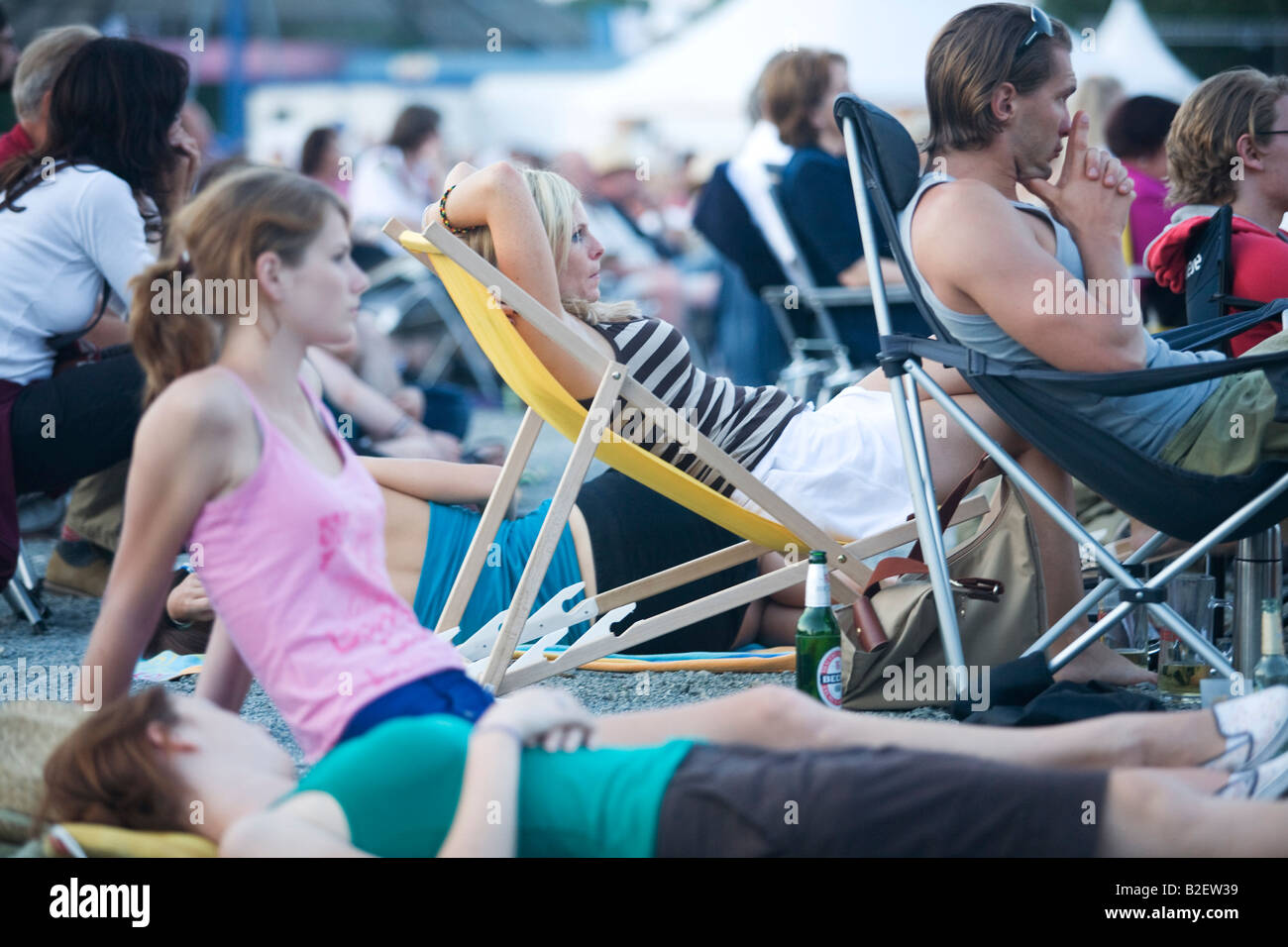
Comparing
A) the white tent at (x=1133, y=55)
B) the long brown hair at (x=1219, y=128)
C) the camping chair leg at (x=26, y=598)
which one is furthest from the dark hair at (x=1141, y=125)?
the white tent at (x=1133, y=55)

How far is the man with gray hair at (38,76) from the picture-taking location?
420cm

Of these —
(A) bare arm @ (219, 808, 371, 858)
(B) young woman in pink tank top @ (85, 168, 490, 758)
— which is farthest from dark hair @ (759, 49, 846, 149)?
(A) bare arm @ (219, 808, 371, 858)

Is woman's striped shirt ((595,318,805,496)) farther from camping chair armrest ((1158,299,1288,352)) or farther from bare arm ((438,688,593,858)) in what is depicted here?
bare arm ((438,688,593,858))

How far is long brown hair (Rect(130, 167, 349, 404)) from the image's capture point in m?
2.01

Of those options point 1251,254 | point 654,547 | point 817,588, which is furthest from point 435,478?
point 1251,254

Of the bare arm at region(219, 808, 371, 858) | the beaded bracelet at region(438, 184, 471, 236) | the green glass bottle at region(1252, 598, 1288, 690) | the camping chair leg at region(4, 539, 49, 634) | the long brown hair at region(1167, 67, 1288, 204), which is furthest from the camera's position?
the camping chair leg at region(4, 539, 49, 634)

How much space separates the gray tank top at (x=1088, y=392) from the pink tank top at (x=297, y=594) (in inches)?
63.2

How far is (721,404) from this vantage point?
3.67 m

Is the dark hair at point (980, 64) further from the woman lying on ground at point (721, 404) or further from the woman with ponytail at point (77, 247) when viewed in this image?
the woman with ponytail at point (77, 247)

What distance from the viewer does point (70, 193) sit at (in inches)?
155

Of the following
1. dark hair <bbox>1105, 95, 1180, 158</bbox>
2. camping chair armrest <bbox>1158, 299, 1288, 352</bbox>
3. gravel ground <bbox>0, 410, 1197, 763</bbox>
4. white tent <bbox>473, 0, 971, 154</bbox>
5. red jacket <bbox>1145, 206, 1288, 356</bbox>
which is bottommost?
gravel ground <bbox>0, 410, 1197, 763</bbox>

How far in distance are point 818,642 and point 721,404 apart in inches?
31.4

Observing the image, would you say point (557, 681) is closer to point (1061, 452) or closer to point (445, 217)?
point (445, 217)

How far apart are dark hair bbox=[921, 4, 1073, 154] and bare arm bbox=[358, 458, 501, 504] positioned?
1452 millimetres
